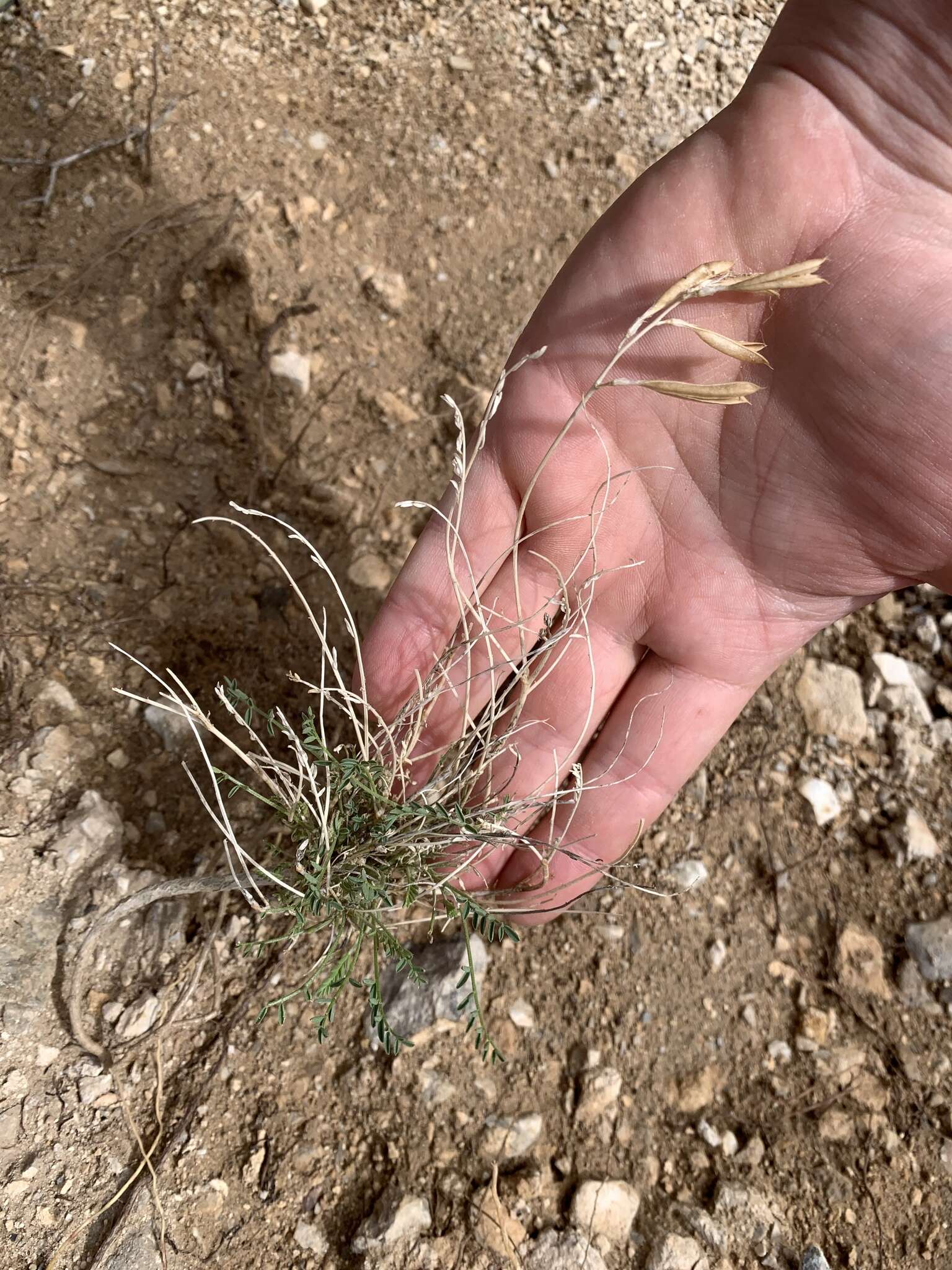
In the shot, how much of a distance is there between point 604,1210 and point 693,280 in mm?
1984

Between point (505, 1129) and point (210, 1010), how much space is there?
72 cm

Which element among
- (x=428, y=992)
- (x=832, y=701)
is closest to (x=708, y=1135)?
(x=428, y=992)

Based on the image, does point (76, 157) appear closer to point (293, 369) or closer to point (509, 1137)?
point (293, 369)

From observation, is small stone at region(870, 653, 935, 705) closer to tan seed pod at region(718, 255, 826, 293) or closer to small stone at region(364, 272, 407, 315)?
tan seed pod at region(718, 255, 826, 293)

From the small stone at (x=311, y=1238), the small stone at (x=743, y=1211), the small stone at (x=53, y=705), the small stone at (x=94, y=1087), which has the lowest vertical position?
the small stone at (x=311, y=1238)

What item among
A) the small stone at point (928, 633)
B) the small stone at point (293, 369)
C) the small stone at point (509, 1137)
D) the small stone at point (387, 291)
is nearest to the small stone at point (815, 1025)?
the small stone at point (509, 1137)

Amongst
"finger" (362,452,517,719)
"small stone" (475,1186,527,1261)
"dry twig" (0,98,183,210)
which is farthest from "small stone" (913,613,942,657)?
"dry twig" (0,98,183,210)

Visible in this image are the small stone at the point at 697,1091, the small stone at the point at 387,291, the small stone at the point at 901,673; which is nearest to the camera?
the small stone at the point at 697,1091

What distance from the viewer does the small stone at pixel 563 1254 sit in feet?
6.57

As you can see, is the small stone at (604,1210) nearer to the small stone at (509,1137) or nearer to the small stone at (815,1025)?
the small stone at (509,1137)

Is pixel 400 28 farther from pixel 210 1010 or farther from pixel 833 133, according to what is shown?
pixel 210 1010

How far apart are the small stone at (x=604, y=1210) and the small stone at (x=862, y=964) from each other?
32.2 inches

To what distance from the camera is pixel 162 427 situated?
278 cm

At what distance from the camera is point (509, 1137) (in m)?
2.14
